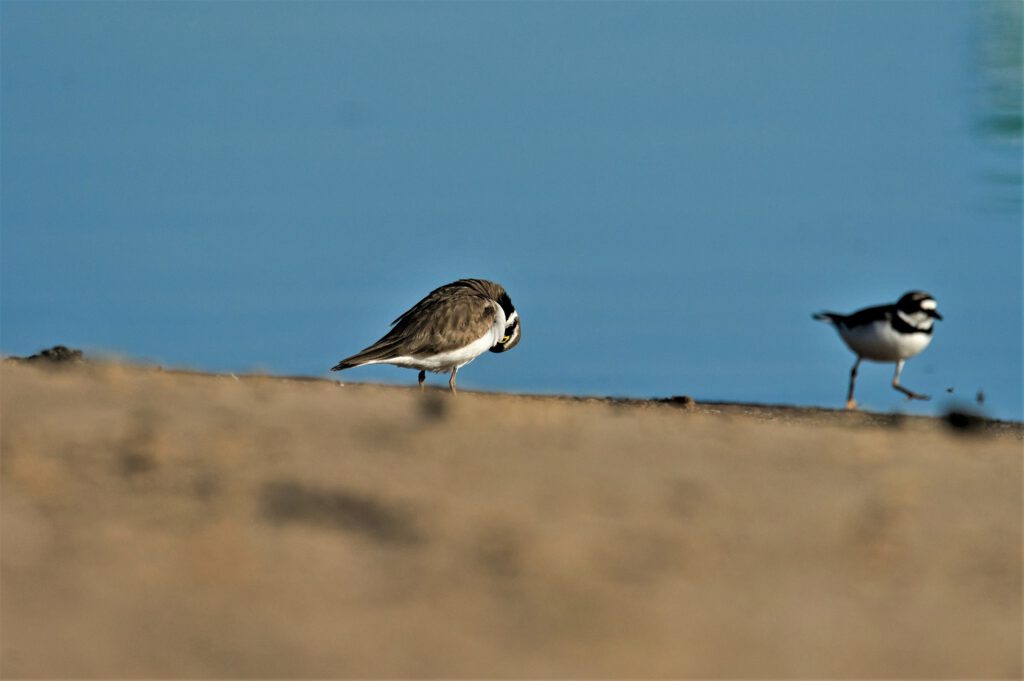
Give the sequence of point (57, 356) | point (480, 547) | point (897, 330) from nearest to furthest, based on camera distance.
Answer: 1. point (480, 547)
2. point (57, 356)
3. point (897, 330)

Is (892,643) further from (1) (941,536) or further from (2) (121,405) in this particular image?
(2) (121,405)

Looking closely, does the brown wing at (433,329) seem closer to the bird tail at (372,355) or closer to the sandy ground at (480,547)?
the bird tail at (372,355)

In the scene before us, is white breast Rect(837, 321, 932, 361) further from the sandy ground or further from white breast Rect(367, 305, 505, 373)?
the sandy ground

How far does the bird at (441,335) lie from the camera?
15.6m

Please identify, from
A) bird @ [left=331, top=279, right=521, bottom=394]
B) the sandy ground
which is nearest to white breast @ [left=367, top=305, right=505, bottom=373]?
bird @ [left=331, top=279, right=521, bottom=394]

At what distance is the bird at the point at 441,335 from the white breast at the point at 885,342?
17.0ft

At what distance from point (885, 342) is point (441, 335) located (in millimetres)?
6315

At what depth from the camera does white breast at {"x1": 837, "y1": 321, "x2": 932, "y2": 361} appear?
18.5 meters

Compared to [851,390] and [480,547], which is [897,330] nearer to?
[851,390]

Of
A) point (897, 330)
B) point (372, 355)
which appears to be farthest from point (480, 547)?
point (897, 330)

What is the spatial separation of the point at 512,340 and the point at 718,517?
1114 cm

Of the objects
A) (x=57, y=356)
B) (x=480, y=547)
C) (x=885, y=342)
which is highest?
(x=885, y=342)

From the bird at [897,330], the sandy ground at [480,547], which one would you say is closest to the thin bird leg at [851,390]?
the bird at [897,330]

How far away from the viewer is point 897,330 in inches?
727
